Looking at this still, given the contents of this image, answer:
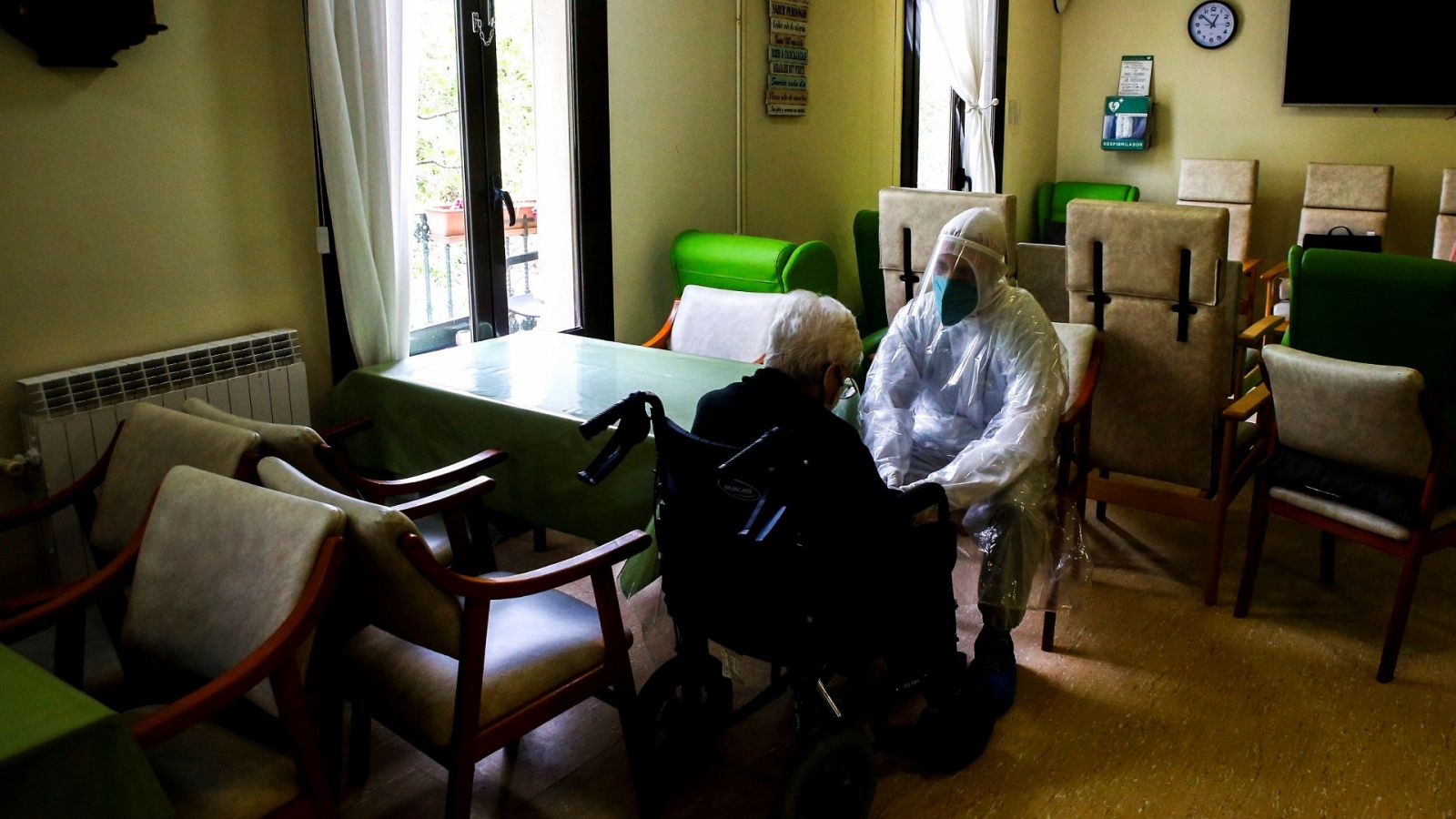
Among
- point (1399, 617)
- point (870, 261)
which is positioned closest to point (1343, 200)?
point (870, 261)

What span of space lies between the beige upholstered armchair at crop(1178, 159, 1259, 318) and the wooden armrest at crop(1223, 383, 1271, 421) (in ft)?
12.1

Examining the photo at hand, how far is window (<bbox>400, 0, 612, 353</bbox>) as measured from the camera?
350 centimetres

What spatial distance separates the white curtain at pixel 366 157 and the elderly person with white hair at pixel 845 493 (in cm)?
144

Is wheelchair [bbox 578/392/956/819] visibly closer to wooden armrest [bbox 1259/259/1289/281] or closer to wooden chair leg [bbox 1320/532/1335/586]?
wooden chair leg [bbox 1320/532/1335/586]

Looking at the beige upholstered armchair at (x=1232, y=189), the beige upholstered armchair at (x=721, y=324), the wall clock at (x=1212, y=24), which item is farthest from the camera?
the wall clock at (x=1212, y=24)

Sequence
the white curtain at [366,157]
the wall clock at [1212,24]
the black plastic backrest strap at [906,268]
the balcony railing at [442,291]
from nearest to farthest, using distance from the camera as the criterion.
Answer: the white curtain at [366,157] < the balcony railing at [442,291] < the black plastic backrest strap at [906,268] < the wall clock at [1212,24]

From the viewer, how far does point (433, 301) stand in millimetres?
3660

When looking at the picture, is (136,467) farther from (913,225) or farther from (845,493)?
(913,225)

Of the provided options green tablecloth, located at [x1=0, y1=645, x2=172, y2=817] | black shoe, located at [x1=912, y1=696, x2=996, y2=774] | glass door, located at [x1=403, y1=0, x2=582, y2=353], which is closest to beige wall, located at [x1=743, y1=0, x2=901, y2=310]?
glass door, located at [x1=403, y1=0, x2=582, y2=353]

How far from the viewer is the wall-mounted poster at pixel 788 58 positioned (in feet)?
15.0

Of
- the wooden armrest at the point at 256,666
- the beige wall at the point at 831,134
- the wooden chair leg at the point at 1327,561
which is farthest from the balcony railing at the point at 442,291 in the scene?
the wooden chair leg at the point at 1327,561

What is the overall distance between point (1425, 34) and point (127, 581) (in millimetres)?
6855

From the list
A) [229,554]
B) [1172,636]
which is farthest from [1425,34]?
[229,554]

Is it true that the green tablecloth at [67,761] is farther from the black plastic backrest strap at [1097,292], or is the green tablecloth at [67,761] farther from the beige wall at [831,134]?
the beige wall at [831,134]
